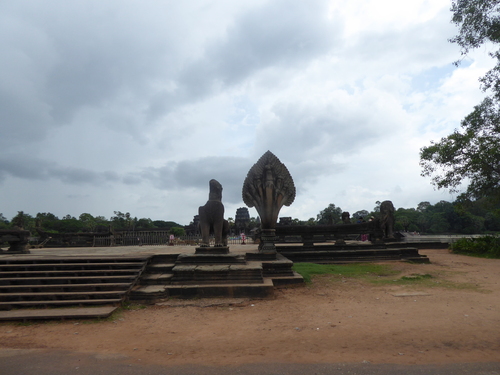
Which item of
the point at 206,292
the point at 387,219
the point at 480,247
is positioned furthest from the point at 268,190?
the point at 480,247

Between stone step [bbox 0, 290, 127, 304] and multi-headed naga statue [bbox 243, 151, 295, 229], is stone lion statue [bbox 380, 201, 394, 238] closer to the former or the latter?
multi-headed naga statue [bbox 243, 151, 295, 229]

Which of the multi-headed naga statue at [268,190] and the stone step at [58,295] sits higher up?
the multi-headed naga statue at [268,190]

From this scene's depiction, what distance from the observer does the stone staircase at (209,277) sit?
591cm

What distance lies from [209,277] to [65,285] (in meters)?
2.94

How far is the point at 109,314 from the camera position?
4.93 meters

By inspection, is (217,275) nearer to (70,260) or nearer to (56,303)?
(56,303)

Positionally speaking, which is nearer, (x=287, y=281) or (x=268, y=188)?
(x=287, y=281)

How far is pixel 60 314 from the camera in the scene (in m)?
4.93

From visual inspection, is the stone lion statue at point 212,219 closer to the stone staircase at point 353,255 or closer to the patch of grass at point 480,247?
the stone staircase at point 353,255

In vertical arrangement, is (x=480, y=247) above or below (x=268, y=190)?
below

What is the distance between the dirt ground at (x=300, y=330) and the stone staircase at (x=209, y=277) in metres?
0.30

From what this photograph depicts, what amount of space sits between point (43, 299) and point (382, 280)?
764 cm

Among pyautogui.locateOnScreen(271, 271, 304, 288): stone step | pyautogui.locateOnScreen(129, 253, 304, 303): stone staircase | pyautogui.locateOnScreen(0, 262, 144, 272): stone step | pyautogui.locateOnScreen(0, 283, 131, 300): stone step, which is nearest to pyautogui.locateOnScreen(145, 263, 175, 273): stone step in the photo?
pyautogui.locateOnScreen(129, 253, 304, 303): stone staircase

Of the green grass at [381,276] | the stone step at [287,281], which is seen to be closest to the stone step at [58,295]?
the stone step at [287,281]
